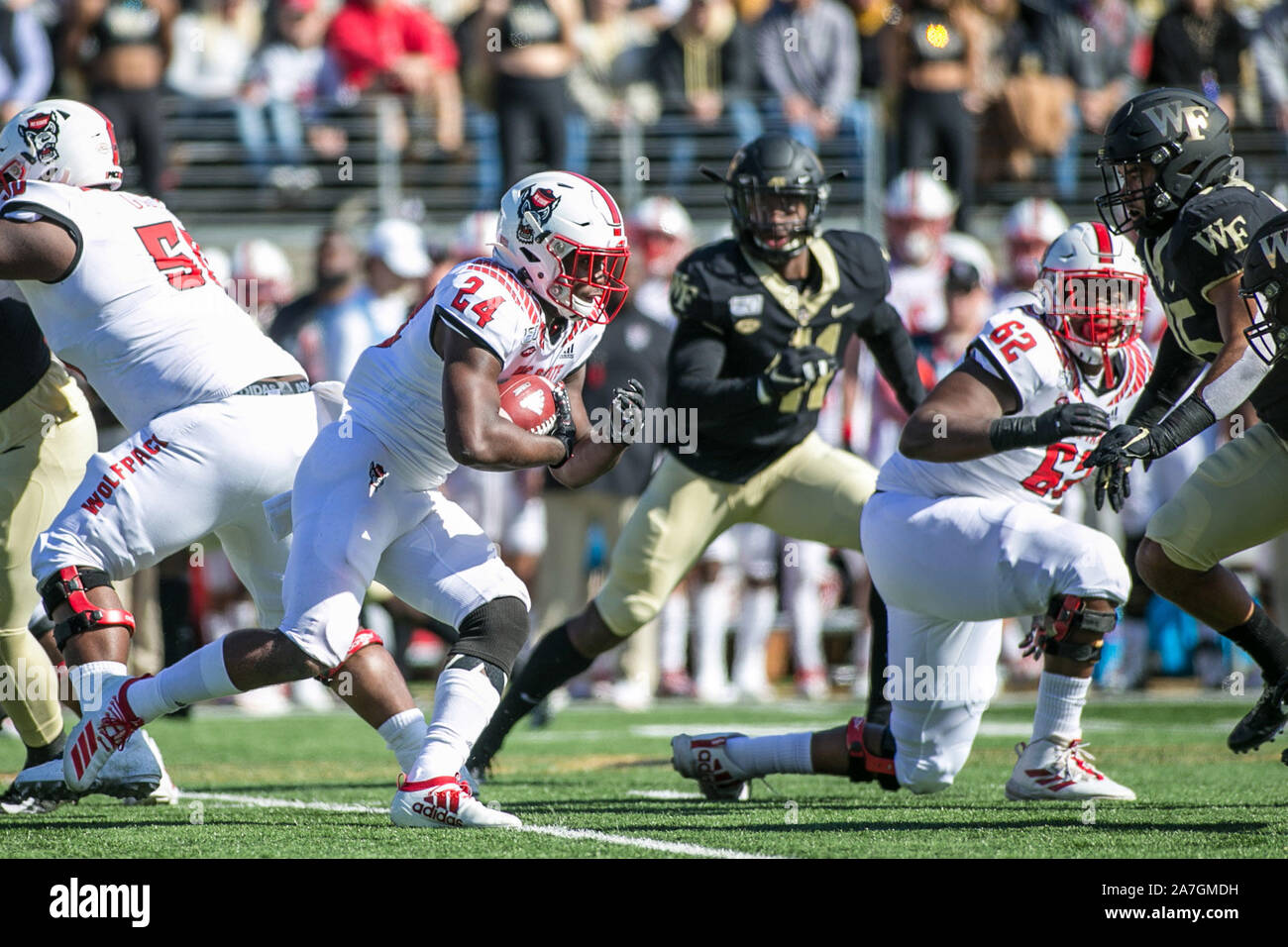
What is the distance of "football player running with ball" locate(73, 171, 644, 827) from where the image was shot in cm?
454

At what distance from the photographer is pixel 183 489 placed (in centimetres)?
488

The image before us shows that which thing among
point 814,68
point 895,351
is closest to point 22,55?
point 814,68

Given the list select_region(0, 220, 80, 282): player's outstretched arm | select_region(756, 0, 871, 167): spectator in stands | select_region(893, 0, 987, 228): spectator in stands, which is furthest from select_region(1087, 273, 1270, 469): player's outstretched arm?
select_region(756, 0, 871, 167): spectator in stands

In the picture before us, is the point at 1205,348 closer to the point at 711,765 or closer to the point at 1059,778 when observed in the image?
the point at 1059,778

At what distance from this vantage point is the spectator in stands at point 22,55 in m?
11.3

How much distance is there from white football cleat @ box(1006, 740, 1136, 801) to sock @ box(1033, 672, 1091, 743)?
31 mm

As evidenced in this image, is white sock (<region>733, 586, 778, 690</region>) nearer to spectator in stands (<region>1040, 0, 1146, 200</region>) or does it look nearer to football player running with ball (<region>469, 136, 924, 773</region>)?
football player running with ball (<region>469, 136, 924, 773</region>)

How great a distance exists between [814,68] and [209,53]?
4.31 meters

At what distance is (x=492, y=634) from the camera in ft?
15.4

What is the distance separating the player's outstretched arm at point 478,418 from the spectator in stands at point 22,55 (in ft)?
25.9

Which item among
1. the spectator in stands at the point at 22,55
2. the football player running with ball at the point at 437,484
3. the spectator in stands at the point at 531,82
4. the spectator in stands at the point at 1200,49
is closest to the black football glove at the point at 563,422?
A: the football player running with ball at the point at 437,484

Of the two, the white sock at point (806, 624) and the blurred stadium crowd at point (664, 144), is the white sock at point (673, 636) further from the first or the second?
the white sock at point (806, 624)
